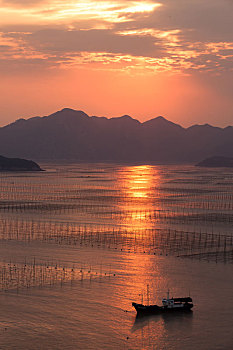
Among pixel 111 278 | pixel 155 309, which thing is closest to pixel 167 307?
pixel 155 309

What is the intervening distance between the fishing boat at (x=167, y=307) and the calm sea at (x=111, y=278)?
2.29 ft

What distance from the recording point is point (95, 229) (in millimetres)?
96188

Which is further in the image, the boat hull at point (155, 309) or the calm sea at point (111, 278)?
the boat hull at point (155, 309)

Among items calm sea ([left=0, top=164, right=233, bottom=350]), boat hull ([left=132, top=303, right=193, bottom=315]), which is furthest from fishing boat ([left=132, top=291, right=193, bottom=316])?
calm sea ([left=0, top=164, right=233, bottom=350])

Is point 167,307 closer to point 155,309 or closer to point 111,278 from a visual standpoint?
point 155,309

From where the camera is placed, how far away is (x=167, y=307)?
5331 cm

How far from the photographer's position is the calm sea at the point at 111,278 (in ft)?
156

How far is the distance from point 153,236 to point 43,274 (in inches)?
1192

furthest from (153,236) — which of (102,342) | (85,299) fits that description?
(102,342)

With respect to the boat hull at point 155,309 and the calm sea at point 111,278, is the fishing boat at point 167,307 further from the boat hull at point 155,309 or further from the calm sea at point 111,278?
the calm sea at point 111,278

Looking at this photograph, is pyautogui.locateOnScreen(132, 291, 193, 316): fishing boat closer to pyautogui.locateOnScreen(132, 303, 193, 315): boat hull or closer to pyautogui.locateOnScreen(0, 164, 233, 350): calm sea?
pyautogui.locateOnScreen(132, 303, 193, 315): boat hull

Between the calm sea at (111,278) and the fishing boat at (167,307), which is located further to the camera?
the fishing boat at (167,307)

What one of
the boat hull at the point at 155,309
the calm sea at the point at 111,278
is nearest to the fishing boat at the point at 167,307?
the boat hull at the point at 155,309

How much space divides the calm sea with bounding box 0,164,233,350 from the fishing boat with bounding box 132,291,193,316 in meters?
0.70
